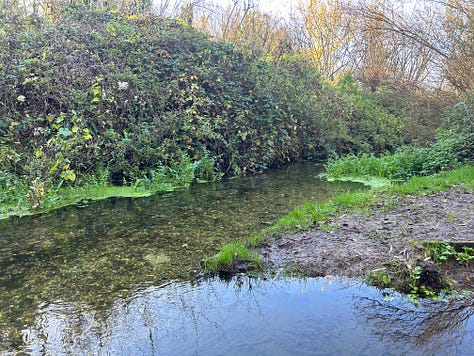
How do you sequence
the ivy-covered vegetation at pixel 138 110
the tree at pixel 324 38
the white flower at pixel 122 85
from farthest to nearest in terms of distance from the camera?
the tree at pixel 324 38
the white flower at pixel 122 85
the ivy-covered vegetation at pixel 138 110

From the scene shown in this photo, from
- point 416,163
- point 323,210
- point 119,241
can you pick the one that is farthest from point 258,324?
point 416,163

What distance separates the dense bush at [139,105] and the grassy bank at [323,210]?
425 cm

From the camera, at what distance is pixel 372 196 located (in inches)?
292

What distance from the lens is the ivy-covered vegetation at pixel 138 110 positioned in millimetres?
9016

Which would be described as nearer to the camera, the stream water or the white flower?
the stream water

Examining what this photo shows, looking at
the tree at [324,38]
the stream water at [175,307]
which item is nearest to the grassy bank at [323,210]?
the stream water at [175,307]

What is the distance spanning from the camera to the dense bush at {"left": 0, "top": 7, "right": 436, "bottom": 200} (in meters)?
9.20

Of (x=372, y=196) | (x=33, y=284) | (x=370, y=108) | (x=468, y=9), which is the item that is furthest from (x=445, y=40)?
(x=33, y=284)

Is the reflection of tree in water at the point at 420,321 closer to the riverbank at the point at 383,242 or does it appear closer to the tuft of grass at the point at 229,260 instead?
the riverbank at the point at 383,242

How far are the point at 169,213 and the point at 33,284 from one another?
307 centimetres

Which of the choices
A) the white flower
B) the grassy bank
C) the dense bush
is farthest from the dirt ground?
the white flower

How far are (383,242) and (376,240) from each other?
4.0 inches

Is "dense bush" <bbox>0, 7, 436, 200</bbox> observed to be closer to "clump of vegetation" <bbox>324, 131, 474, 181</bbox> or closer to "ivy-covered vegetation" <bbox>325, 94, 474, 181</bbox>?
"clump of vegetation" <bbox>324, 131, 474, 181</bbox>

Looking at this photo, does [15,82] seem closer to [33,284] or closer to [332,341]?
[33,284]
